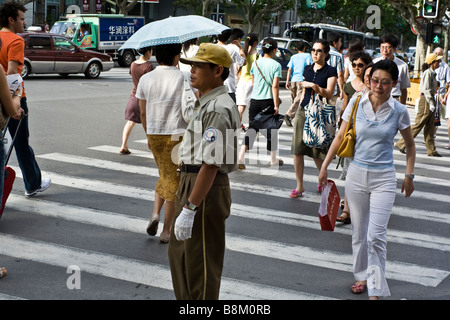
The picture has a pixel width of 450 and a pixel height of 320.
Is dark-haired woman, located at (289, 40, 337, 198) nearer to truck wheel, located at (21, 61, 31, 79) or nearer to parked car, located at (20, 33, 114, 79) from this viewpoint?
parked car, located at (20, 33, 114, 79)

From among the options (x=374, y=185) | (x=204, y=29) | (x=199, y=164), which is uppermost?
(x=204, y=29)

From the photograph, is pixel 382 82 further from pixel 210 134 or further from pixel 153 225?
pixel 153 225

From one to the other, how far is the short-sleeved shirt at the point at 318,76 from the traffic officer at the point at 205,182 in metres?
4.19

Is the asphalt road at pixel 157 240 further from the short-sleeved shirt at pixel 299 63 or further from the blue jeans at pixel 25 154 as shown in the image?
the short-sleeved shirt at pixel 299 63

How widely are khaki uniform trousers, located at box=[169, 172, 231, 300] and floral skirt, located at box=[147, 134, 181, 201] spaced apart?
226 centimetres

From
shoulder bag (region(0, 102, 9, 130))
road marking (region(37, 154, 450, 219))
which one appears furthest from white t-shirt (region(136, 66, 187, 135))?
road marking (region(37, 154, 450, 219))

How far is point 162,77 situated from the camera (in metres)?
6.32

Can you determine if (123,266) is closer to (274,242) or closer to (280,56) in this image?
(274,242)

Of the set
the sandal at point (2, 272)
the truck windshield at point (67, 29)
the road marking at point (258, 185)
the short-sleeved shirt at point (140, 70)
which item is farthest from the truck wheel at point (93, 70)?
the sandal at point (2, 272)

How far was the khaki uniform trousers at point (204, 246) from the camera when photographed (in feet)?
13.4

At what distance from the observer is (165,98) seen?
20.8ft

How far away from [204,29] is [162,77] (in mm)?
1006

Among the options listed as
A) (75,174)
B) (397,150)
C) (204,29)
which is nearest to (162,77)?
(204,29)

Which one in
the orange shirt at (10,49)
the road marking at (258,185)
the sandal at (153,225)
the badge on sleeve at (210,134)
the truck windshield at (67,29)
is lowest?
the road marking at (258,185)
